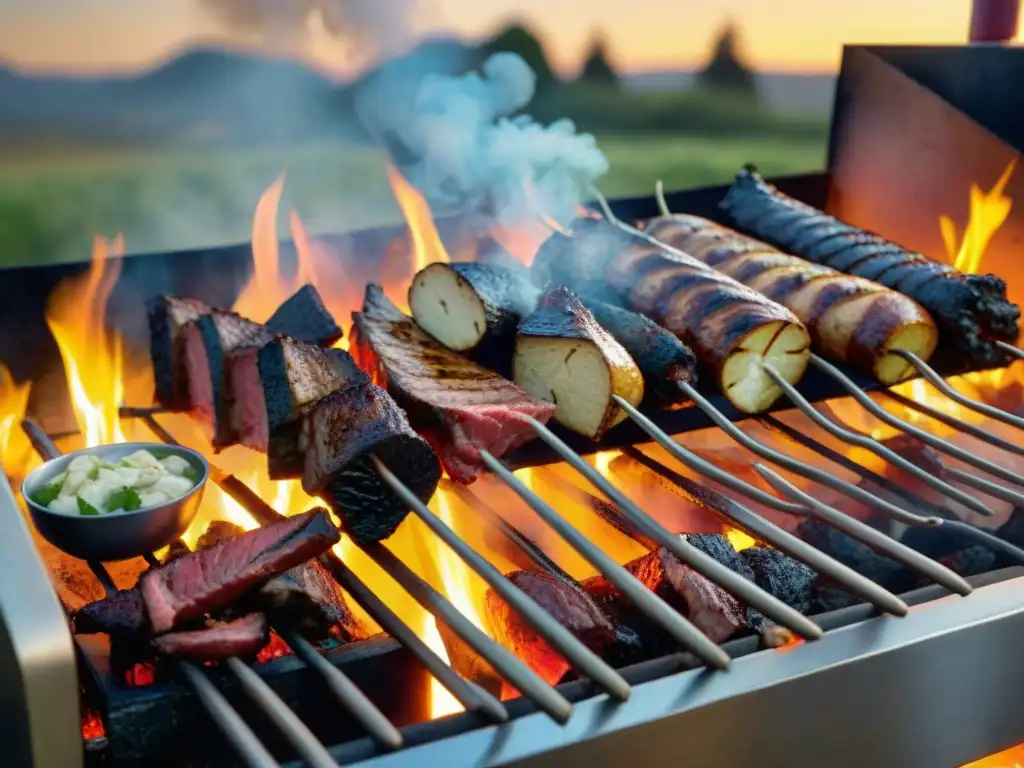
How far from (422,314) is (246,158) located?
3.12 meters

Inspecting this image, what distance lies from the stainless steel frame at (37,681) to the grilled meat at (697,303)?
2.11 meters

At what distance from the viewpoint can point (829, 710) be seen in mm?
1911

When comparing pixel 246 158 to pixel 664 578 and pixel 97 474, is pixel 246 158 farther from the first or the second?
pixel 664 578

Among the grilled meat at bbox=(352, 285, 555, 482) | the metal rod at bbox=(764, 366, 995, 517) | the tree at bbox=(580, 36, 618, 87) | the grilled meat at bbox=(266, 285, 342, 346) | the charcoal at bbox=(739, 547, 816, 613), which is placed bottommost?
the charcoal at bbox=(739, 547, 816, 613)

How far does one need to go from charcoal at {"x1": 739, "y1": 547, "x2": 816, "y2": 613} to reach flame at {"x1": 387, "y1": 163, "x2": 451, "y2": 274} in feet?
6.47

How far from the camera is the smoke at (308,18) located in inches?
213

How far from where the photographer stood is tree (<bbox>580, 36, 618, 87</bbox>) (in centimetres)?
684

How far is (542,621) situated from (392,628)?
311 mm

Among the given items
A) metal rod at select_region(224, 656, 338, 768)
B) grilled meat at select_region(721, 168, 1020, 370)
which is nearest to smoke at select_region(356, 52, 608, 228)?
grilled meat at select_region(721, 168, 1020, 370)

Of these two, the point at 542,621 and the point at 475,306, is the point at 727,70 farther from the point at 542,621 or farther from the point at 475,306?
the point at 542,621

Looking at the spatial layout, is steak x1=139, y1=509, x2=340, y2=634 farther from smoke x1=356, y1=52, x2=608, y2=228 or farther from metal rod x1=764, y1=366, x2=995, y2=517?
smoke x1=356, y1=52, x2=608, y2=228

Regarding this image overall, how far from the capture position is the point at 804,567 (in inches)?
A: 101

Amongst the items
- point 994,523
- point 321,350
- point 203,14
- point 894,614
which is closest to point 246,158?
point 203,14

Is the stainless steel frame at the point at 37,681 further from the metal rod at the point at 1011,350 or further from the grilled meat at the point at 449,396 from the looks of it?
the metal rod at the point at 1011,350
